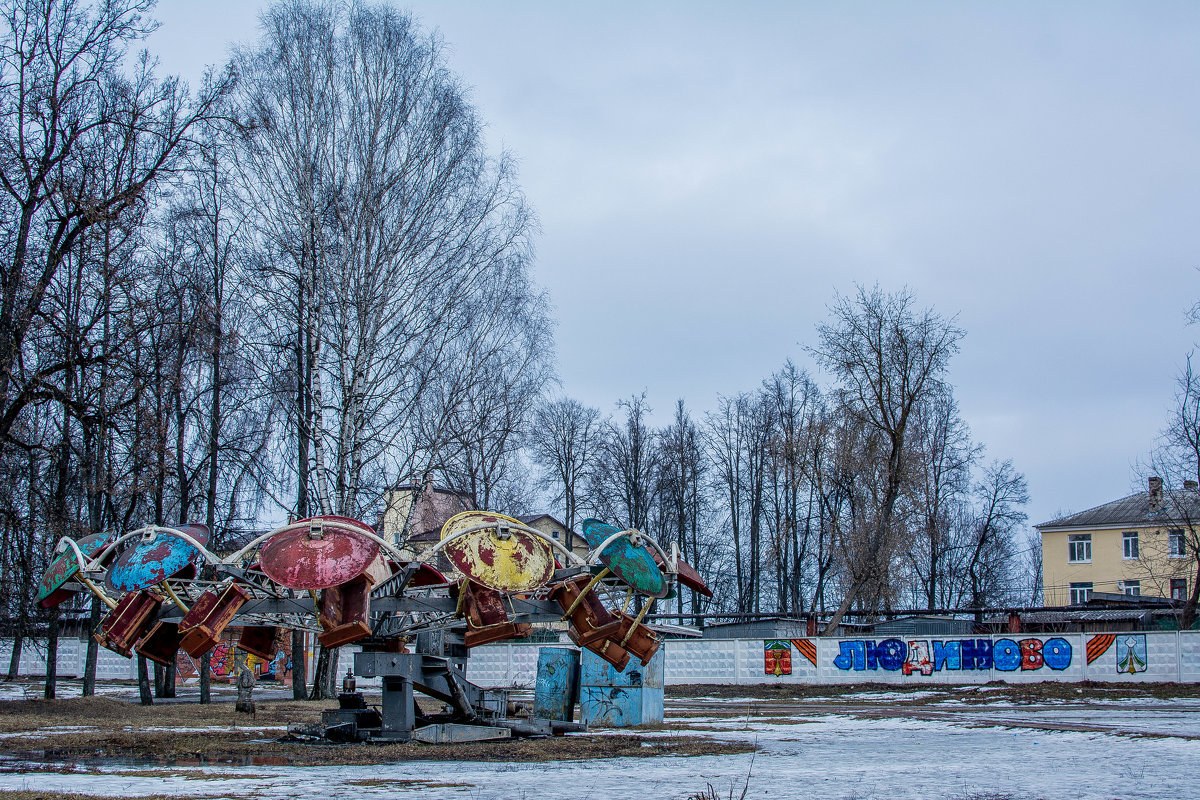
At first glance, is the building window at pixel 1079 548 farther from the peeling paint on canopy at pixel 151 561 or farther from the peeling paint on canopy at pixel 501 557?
the peeling paint on canopy at pixel 151 561

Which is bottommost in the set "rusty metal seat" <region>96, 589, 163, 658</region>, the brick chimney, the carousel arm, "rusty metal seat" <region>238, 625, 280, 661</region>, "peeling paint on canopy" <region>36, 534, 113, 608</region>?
"rusty metal seat" <region>238, 625, 280, 661</region>

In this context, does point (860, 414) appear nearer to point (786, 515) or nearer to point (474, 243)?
point (786, 515)

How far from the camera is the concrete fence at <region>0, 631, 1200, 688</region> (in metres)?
33.1

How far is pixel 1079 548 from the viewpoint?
6700cm

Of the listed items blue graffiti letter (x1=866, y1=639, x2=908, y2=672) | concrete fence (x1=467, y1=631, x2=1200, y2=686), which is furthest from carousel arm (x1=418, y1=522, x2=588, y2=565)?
blue graffiti letter (x1=866, y1=639, x2=908, y2=672)

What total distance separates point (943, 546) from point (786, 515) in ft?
30.4

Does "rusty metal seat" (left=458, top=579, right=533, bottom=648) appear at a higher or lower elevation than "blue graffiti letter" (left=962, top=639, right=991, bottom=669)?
higher

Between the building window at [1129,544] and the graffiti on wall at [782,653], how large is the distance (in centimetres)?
3610

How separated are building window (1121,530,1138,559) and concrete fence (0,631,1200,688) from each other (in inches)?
1352

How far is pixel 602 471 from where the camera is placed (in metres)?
57.6

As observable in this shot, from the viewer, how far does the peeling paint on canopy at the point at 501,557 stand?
1262cm

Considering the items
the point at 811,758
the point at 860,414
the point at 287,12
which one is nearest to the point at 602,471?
the point at 860,414

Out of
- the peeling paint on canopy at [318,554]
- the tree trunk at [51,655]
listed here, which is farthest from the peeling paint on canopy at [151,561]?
the tree trunk at [51,655]

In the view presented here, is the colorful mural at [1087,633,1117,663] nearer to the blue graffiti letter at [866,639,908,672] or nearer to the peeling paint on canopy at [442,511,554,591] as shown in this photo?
the blue graffiti letter at [866,639,908,672]
